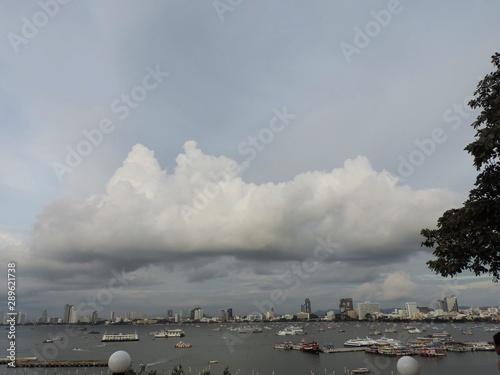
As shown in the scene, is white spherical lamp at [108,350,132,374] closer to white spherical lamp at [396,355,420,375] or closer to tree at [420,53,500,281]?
white spherical lamp at [396,355,420,375]

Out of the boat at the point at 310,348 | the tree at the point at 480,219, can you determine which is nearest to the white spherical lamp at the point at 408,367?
the tree at the point at 480,219

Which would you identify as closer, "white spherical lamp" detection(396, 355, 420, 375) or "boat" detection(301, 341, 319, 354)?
"white spherical lamp" detection(396, 355, 420, 375)

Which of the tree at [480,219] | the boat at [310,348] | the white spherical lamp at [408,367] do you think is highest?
the tree at [480,219]

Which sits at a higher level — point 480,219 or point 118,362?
point 480,219

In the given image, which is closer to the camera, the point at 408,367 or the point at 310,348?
the point at 408,367

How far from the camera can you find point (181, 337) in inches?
6590

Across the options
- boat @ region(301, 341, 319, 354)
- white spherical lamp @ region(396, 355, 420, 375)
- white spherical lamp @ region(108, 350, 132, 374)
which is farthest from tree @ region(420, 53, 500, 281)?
boat @ region(301, 341, 319, 354)

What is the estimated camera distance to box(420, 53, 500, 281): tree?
9.07 m

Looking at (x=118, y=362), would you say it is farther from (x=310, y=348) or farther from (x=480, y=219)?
(x=310, y=348)

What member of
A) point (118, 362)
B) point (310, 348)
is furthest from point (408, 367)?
point (310, 348)

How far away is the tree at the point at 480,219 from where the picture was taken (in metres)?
9.07

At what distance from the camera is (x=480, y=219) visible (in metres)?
9.41

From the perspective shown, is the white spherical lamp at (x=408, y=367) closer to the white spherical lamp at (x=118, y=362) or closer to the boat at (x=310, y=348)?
the white spherical lamp at (x=118, y=362)

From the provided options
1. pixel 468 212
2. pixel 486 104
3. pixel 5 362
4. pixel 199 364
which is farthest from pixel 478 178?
pixel 5 362
